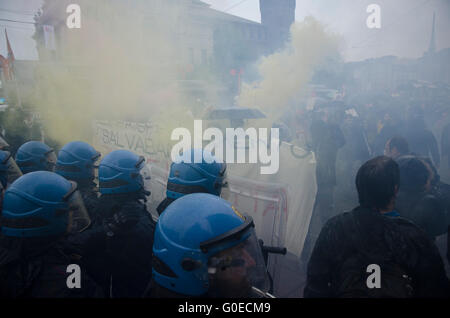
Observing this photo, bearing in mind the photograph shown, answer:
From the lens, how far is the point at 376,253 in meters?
1.53

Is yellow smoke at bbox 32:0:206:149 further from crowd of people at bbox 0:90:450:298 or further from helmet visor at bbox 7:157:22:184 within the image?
crowd of people at bbox 0:90:450:298

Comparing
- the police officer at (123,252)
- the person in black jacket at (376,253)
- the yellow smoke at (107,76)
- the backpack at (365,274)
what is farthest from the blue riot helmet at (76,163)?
the yellow smoke at (107,76)

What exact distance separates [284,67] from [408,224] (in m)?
14.7

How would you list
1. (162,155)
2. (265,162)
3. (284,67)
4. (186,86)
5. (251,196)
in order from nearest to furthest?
(251,196) → (265,162) → (162,155) → (284,67) → (186,86)

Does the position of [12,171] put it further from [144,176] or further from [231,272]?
[231,272]

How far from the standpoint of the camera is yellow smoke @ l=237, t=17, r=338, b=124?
14516 millimetres

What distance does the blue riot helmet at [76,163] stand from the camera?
3.56 metres

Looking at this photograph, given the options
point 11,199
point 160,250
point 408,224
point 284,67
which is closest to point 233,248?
point 160,250

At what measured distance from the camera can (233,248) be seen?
137 centimetres

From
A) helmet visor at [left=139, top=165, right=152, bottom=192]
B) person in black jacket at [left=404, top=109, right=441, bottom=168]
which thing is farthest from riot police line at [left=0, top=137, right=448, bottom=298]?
person in black jacket at [left=404, top=109, right=441, bottom=168]

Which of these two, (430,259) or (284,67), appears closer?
(430,259)

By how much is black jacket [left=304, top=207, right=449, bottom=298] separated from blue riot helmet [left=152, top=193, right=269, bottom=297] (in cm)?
55

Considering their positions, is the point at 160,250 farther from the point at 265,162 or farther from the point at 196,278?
the point at 265,162

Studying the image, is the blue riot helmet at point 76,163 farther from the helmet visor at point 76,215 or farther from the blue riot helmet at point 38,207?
the blue riot helmet at point 38,207
